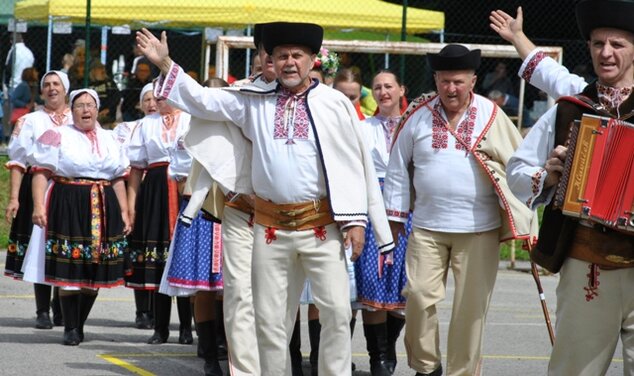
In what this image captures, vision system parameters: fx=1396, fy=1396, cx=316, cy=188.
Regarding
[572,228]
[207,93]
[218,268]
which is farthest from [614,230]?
[218,268]

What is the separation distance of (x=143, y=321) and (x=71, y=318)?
1105 millimetres

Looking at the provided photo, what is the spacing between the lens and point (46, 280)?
10.1m

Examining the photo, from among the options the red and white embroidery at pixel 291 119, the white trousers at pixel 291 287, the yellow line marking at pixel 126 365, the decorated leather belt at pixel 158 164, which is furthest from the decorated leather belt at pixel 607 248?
the decorated leather belt at pixel 158 164

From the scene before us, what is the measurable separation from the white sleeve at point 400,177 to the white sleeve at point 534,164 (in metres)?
2.00

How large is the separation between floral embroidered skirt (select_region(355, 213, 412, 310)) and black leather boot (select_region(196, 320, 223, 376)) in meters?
0.96

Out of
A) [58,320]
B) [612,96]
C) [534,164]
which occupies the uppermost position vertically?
[612,96]

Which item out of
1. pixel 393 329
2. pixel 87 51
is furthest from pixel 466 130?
pixel 87 51

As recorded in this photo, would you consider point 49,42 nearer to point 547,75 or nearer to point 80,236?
point 80,236

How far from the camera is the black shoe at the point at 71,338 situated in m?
9.72

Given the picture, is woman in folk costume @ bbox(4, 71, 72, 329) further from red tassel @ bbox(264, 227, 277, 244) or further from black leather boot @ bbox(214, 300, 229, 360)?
red tassel @ bbox(264, 227, 277, 244)

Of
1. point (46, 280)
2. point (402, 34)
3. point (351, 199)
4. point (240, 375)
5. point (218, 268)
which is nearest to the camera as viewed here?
point (351, 199)

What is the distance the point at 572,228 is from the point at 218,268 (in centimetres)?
366

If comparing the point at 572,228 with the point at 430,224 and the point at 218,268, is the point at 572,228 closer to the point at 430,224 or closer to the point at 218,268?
the point at 430,224

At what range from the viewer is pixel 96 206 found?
1014 centimetres
